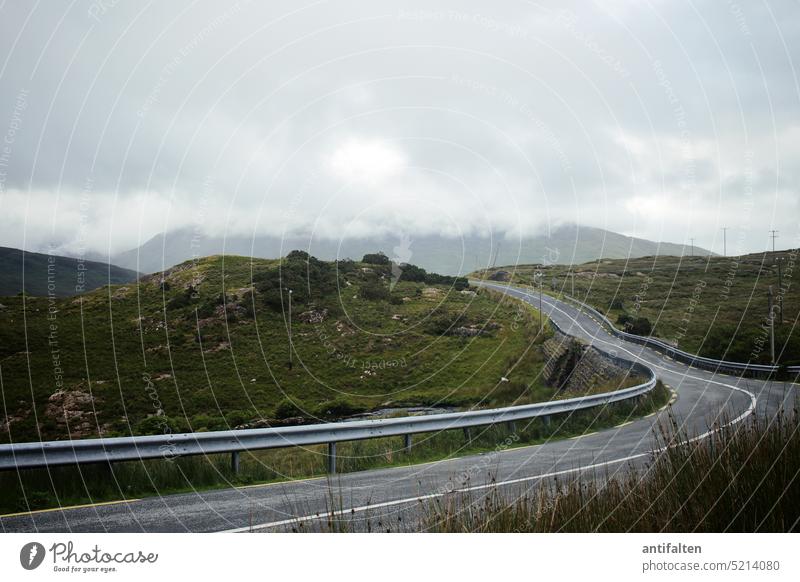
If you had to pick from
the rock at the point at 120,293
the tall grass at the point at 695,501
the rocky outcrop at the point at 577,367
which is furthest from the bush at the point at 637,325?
the tall grass at the point at 695,501

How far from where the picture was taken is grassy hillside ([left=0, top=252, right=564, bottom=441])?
3033cm

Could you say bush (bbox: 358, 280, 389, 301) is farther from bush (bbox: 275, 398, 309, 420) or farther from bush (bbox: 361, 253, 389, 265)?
bush (bbox: 275, 398, 309, 420)

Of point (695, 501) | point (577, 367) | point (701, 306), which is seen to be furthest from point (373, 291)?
point (695, 501)

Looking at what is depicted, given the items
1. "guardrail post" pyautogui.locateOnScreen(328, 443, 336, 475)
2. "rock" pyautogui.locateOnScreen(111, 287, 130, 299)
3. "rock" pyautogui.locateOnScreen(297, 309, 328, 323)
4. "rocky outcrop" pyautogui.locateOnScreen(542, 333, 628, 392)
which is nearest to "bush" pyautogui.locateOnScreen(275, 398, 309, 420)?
"rock" pyautogui.locateOnScreen(297, 309, 328, 323)

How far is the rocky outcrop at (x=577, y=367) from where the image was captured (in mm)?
28688

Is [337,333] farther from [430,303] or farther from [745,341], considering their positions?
[745,341]

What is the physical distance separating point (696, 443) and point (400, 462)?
760cm

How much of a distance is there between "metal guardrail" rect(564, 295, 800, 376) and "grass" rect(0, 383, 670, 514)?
541cm

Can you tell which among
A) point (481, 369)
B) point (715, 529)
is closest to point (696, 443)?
point (715, 529)

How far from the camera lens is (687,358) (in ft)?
118

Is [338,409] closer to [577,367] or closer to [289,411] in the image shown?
[289,411]

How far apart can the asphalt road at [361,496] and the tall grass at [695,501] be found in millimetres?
250

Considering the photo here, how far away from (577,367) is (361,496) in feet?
85.4

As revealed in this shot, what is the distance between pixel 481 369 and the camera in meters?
32.2
